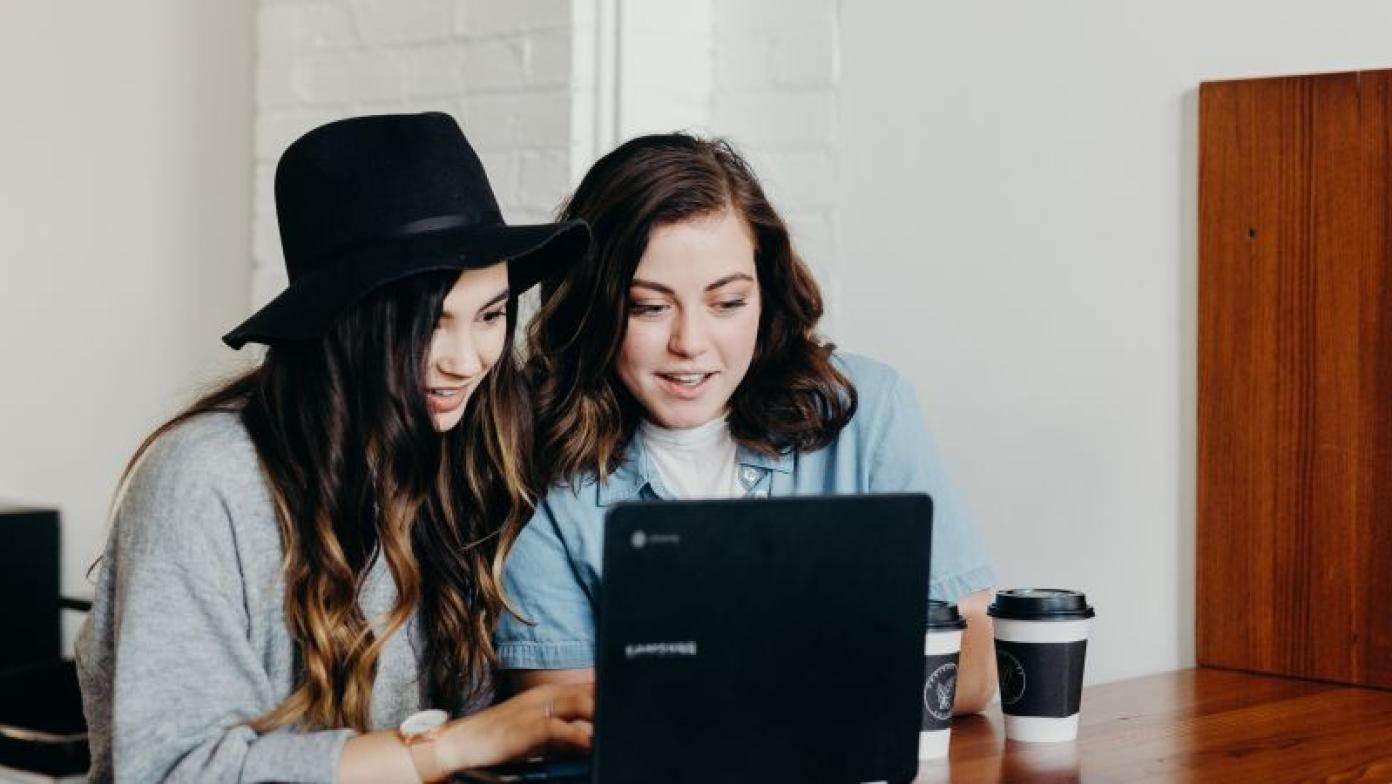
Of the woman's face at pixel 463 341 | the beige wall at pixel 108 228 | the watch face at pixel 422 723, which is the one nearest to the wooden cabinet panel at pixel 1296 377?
the woman's face at pixel 463 341

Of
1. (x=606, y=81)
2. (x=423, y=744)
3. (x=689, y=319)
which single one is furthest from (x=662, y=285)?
(x=606, y=81)

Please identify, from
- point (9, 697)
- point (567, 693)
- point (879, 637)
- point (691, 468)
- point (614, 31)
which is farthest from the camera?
point (9, 697)

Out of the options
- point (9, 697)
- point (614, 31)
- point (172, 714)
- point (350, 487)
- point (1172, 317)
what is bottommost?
point (9, 697)

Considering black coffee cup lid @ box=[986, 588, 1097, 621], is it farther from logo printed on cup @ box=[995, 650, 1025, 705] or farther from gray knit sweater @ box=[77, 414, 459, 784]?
gray knit sweater @ box=[77, 414, 459, 784]

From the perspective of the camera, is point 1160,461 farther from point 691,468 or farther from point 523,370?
point 523,370

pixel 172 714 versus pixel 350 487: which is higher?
pixel 350 487

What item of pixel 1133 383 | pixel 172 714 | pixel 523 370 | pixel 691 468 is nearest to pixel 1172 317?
pixel 1133 383

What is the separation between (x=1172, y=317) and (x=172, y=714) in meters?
1.25

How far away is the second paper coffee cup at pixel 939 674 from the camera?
1463mm

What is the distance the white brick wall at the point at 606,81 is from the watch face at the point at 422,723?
42.7 inches

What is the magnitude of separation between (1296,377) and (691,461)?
0.70m

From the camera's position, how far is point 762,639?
115cm

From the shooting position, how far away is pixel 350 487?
5.00 ft

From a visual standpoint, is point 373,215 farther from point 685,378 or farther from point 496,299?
point 685,378
